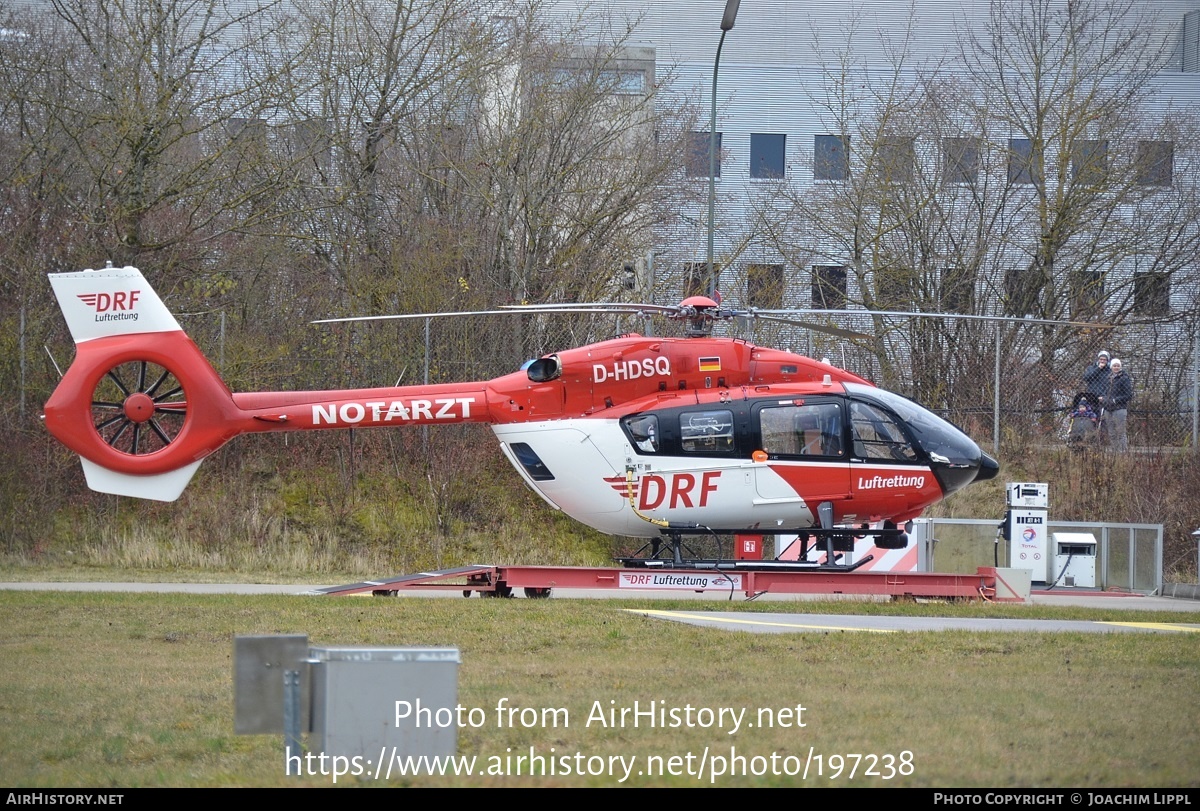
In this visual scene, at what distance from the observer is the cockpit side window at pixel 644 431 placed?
16344 millimetres

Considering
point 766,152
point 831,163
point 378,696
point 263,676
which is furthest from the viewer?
point 766,152

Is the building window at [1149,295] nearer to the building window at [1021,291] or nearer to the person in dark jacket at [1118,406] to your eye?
the building window at [1021,291]

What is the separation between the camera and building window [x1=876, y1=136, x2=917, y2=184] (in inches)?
1238

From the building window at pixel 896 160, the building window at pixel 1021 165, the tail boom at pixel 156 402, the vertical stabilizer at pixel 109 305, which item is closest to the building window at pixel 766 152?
the building window at pixel 896 160

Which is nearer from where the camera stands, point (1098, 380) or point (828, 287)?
point (1098, 380)

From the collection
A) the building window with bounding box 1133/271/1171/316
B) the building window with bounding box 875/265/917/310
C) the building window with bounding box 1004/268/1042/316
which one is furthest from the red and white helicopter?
the building window with bounding box 1133/271/1171/316

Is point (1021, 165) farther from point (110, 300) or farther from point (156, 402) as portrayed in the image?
point (110, 300)

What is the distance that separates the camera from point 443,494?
23.6m

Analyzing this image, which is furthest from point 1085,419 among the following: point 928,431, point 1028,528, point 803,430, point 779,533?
point 779,533

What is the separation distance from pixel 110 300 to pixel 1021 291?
22.1 metres

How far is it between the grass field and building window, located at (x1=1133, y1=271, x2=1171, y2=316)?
19300 millimetres

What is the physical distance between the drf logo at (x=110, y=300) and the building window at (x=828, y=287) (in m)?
19.0

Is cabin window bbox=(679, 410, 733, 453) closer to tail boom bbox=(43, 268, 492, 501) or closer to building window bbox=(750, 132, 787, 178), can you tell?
tail boom bbox=(43, 268, 492, 501)

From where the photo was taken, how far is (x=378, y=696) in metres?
6.52
